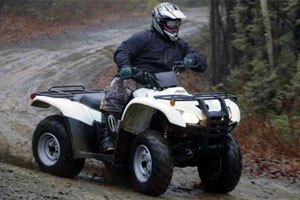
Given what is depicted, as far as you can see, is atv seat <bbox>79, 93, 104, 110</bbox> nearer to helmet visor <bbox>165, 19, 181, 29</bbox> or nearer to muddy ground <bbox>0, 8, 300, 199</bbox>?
muddy ground <bbox>0, 8, 300, 199</bbox>

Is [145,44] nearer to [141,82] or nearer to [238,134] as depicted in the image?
[141,82]

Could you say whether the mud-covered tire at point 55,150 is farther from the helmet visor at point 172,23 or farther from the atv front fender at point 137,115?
the helmet visor at point 172,23

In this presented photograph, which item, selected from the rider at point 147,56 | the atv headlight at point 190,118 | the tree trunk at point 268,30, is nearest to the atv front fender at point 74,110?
the rider at point 147,56

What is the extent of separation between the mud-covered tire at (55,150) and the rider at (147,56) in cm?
50

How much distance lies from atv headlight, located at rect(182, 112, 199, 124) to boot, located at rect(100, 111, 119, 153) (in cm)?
119

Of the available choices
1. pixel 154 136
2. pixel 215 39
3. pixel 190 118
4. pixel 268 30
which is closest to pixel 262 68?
pixel 268 30

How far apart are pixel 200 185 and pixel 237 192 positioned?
485 mm

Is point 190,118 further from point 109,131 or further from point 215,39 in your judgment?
point 215,39

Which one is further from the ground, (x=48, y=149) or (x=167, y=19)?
(x=167, y=19)

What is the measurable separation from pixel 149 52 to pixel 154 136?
1.15 metres

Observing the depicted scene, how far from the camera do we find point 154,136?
6832 millimetres

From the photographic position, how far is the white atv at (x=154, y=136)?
6.69 m

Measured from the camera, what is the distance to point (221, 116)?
6.81 meters

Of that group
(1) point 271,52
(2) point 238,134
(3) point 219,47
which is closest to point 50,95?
(2) point 238,134
